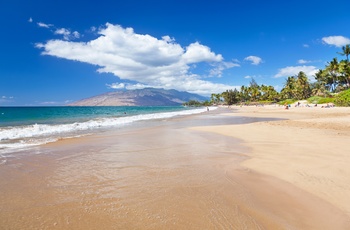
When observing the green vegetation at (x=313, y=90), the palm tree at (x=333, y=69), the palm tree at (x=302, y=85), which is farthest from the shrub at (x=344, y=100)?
the palm tree at (x=302, y=85)

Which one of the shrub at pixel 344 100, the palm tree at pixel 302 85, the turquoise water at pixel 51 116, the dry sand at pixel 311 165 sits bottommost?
the dry sand at pixel 311 165

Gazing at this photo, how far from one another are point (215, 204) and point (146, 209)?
1.41m

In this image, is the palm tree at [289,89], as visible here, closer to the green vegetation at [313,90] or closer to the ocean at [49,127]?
the green vegetation at [313,90]

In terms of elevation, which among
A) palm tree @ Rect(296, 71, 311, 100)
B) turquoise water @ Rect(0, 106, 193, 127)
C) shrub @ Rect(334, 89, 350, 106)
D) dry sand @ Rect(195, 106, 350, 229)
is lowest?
dry sand @ Rect(195, 106, 350, 229)

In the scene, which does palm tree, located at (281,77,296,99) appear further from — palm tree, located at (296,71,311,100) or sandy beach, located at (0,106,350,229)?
sandy beach, located at (0,106,350,229)

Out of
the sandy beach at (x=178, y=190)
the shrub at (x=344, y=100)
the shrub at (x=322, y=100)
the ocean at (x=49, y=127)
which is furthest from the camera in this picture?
the shrub at (x=322, y=100)

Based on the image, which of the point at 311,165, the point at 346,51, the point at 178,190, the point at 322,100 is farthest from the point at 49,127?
the point at 346,51

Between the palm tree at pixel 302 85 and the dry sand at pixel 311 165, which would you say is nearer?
the dry sand at pixel 311 165

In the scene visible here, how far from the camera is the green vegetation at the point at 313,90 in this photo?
2475 inches

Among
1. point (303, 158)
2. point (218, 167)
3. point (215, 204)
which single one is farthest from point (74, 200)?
point (303, 158)

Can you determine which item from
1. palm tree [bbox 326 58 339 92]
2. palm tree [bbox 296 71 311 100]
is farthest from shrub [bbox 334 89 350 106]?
palm tree [bbox 296 71 311 100]

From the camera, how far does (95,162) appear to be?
7.46 meters

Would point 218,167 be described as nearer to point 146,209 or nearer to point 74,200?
point 146,209

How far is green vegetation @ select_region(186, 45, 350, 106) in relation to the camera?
62.9 m
